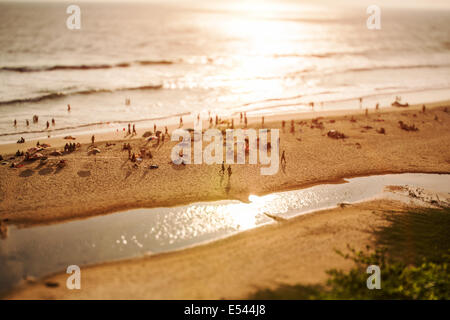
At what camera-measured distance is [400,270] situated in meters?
15.2

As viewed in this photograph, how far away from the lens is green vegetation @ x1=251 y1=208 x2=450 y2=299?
46.8 feet

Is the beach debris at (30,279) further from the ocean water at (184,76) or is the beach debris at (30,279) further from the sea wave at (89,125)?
the sea wave at (89,125)

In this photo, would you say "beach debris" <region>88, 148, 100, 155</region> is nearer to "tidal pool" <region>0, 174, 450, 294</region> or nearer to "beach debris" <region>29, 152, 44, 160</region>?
"beach debris" <region>29, 152, 44, 160</region>

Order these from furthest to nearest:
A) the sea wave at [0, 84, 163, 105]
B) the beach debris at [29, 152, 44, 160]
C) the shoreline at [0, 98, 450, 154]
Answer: the sea wave at [0, 84, 163, 105] < the shoreline at [0, 98, 450, 154] < the beach debris at [29, 152, 44, 160]

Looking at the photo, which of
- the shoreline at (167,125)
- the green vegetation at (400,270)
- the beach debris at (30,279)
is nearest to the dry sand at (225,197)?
the beach debris at (30,279)

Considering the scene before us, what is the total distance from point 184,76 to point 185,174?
36814 mm

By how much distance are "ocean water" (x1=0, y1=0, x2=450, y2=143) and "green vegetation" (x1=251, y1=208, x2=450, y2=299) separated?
25.7m

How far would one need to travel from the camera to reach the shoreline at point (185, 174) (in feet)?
71.9

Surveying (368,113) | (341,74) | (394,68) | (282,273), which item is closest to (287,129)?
(368,113)

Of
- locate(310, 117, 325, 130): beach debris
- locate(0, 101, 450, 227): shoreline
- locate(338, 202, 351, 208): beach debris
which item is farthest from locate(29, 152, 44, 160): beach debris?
locate(310, 117, 325, 130): beach debris

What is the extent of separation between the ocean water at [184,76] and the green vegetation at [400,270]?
84.4 feet

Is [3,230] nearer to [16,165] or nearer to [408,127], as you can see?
[16,165]

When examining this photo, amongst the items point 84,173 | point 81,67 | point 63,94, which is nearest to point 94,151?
point 84,173

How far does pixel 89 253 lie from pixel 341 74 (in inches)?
2238
